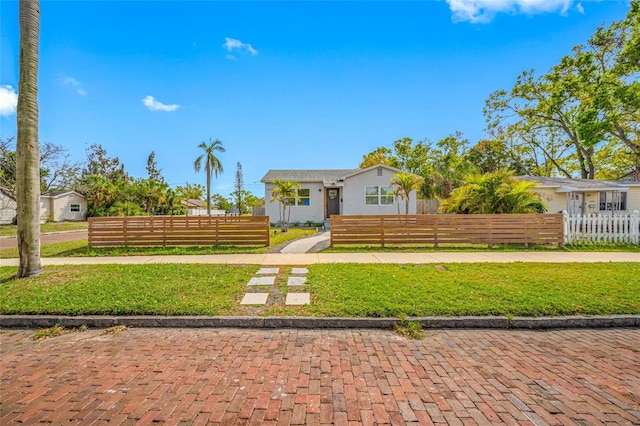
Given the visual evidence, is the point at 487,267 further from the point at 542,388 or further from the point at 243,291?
the point at 243,291

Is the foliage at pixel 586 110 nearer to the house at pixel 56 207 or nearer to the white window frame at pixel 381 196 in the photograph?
the white window frame at pixel 381 196

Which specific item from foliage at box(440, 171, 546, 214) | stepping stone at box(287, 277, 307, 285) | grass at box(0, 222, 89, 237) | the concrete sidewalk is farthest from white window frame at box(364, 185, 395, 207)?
grass at box(0, 222, 89, 237)

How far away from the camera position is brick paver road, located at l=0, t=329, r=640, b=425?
231 centimetres

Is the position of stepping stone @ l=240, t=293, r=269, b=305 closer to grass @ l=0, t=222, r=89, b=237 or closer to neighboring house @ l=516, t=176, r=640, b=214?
grass @ l=0, t=222, r=89, b=237

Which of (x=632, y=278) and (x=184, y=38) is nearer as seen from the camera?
(x=632, y=278)

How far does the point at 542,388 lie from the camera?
2652 millimetres

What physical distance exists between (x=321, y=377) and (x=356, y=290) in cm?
250

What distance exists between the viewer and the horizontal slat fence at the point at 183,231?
10.2m

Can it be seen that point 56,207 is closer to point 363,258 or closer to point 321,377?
point 363,258

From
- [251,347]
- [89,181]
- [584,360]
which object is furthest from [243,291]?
[89,181]

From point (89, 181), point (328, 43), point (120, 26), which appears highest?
point (328, 43)

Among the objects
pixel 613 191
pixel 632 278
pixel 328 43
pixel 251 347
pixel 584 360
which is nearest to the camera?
pixel 584 360

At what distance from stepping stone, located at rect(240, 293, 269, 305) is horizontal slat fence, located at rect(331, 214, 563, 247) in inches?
218

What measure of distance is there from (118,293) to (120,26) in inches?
344
